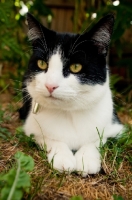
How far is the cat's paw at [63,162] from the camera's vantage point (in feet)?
4.59

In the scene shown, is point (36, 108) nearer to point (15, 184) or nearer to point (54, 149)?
point (54, 149)

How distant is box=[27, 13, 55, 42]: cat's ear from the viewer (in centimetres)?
163

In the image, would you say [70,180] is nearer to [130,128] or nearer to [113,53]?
[130,128]

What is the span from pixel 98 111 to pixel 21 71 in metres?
1.90

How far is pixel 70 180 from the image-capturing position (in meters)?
1.37

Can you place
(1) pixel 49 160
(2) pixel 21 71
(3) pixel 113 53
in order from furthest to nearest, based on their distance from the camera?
(3) pixel 113 53
(2) pixel 21 71
(1) pixel 49 160

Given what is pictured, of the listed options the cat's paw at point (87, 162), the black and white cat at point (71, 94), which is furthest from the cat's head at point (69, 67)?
the cat's paw at point (87, 162)

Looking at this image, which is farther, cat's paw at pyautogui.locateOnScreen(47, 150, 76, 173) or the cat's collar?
the cat's collar

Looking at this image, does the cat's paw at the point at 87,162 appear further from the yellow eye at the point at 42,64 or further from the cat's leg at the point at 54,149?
the yellow eye at the point at 42,64

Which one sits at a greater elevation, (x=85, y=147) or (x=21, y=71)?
(x=21, y=71)

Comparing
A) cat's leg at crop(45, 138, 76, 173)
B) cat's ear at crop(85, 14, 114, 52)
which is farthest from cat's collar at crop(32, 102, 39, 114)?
cat's ear at crop(85, 14, 114, 52)

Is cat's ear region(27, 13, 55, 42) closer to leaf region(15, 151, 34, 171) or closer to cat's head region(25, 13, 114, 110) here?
cat's head region(25, 13, 114, 110)

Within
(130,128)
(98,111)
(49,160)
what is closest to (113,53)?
(130,128)

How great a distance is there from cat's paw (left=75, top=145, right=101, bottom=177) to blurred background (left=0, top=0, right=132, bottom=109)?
2.65 ft
